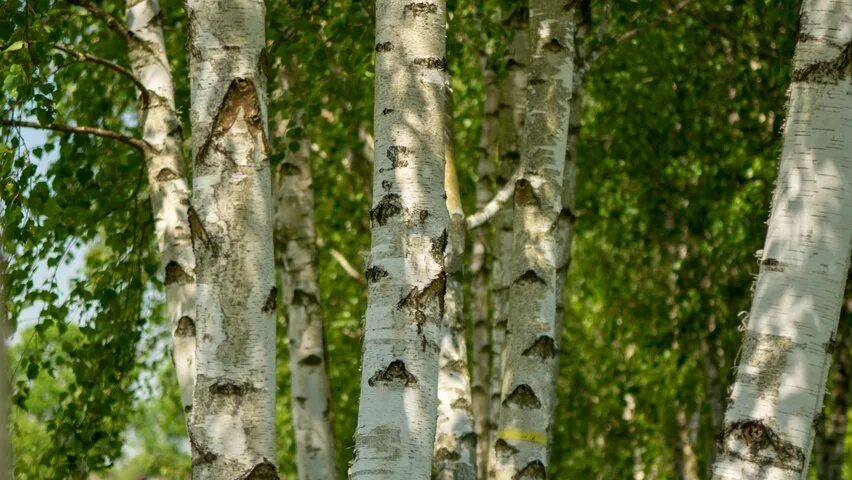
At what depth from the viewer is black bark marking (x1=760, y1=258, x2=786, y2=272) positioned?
11.8 feet

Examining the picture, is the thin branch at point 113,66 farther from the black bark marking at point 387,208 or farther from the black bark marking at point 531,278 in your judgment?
the black bark marking at point 387,208

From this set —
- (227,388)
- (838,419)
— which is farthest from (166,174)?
(838,419)

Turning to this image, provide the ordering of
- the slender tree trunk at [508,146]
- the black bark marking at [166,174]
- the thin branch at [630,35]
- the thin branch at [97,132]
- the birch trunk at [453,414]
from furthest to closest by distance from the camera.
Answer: the slender tree trunk at [508,146] < the thin branch at [630,35] < the birch trunk at [453,414] < the black bark marking at [166,174] < the thin branch at [97,132]

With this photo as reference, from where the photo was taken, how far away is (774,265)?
360 cm

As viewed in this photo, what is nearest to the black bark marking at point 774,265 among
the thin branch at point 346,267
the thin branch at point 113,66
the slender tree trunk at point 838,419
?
the thin branch at point 113,66

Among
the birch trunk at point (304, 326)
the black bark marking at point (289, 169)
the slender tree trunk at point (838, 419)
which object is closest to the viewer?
the birch trunk at point (304, 326)

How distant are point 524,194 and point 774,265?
6.75 feet

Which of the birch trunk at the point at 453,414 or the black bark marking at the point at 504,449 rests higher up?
the birch trunk at the point at 453,414

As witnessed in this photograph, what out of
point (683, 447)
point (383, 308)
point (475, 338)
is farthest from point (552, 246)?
point (683, 447)

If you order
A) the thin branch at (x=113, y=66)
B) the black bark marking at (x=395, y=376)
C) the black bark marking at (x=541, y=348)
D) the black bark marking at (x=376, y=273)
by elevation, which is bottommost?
the black bark marking at (x=395, y=376)

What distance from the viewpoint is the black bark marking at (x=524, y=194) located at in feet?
18.1

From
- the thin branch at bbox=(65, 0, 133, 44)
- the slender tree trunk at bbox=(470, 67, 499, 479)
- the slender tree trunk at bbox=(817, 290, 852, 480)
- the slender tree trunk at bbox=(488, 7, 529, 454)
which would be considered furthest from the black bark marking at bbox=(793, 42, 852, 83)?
the slender tree trunk at bbox=(817, 290, 852, 480)

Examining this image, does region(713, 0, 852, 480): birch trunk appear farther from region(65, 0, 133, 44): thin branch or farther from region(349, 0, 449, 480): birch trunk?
region(65, 0, 133, 44): thin branch

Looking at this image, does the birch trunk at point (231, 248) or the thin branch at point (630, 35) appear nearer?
the birch trunk at point (231, 248)
